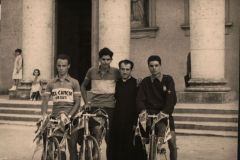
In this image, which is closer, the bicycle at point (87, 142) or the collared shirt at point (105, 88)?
the bicycle at point (87, 142)

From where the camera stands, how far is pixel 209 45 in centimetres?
1392

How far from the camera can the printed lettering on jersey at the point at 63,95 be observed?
637cm

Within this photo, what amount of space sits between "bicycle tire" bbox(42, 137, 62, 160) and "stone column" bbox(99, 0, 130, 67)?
8.84m

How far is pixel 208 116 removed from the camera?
11969 millimetres

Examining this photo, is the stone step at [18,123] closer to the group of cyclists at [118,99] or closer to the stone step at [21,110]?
the stone step at [21,110]

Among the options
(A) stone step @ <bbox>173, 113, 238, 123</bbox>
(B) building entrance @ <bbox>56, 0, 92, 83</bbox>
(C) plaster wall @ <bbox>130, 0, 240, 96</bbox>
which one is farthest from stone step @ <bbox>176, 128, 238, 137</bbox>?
(B) building entrance @ <bbox>56, 0, 92, 83</bbox>

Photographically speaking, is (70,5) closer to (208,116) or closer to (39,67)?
(39,67)

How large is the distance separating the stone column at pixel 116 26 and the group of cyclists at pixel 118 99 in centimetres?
770

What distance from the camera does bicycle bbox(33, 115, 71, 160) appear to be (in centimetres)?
616

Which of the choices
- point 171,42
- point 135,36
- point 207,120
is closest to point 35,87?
point 135,36

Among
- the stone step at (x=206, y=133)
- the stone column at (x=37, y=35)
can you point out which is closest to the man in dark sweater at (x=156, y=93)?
the stone step at (x=206, y=133)

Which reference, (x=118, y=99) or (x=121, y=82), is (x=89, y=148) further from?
(x=121, y=82)

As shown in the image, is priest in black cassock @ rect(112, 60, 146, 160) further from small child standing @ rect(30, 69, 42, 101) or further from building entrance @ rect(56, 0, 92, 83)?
building entrance @ rect(56, 0, 92, 83)

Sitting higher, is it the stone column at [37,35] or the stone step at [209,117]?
the stone column at [37,35]
